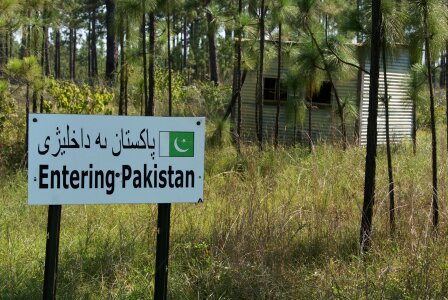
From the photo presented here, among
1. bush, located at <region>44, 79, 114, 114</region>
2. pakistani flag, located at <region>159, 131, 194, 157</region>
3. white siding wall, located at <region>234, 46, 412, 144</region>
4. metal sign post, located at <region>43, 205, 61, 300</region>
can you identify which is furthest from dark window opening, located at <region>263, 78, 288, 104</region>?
metal sign post, located at <region>43, 205, 61, 300</region>

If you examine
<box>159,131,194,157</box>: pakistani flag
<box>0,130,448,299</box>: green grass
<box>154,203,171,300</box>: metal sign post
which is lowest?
<box>0,130,448,299</box>: green grass

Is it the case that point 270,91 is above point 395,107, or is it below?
above

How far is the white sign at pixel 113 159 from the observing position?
285 centimetres

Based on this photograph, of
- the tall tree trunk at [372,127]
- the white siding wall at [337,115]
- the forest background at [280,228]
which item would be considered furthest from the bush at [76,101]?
the tall tree trunk at [372,127]

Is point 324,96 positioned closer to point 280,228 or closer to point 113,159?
point 280,228

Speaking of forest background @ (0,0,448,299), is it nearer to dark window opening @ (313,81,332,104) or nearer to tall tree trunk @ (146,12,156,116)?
tall tree trunk @ (146,12,156,116)

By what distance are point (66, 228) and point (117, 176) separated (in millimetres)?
2634

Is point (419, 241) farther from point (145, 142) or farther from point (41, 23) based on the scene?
point (41, 23)

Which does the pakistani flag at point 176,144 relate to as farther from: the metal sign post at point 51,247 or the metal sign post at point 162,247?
the metal sign post at point 51,247

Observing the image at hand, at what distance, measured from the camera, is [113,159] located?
2955mm

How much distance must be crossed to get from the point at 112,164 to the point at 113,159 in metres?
0.02

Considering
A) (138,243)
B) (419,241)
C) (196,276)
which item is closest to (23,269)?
(138,243)

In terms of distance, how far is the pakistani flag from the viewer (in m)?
3.04

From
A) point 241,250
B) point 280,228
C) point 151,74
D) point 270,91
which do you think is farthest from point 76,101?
point 241,250
